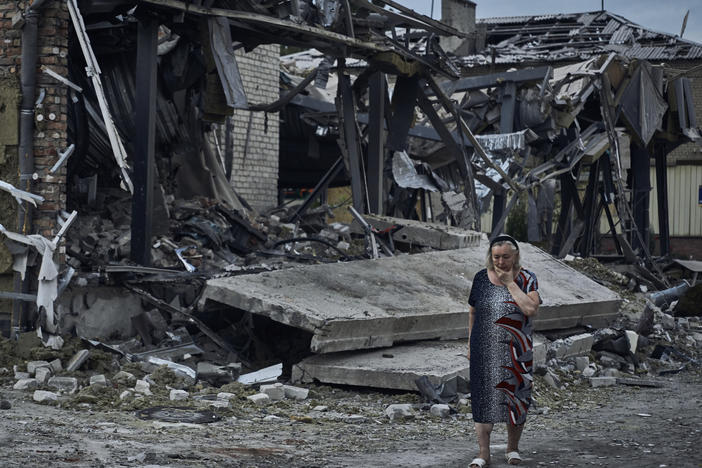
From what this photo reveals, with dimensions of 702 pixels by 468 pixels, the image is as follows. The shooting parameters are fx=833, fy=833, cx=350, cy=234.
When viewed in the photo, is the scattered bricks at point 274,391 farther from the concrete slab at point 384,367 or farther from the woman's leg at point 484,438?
the woman's leg at point 484,438

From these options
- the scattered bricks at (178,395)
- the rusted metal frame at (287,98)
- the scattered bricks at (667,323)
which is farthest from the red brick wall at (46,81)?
the scattered bricks at (667,323)

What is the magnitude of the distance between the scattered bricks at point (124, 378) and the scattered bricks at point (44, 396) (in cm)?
66

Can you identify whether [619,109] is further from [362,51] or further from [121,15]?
[121,15]

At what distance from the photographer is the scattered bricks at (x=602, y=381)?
26.1 feet

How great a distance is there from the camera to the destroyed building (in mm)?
7410

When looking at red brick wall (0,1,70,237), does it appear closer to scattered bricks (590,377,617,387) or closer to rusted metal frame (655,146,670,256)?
scattered bricks (590,377,617,387)

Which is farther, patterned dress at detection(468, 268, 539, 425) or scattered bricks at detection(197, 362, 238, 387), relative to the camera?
scattered bricks at detection(197, 362, 238, 387)

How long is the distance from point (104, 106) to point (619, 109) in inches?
458

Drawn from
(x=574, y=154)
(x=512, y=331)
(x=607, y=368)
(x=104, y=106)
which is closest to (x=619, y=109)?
(x=574, y=154)

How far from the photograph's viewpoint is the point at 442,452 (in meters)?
4.90

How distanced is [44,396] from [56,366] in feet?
2.81

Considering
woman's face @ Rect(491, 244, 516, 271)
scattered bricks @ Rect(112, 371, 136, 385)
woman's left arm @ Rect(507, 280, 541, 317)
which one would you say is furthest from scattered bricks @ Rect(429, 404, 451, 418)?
scattered bricks @ Rect(112, 371, 136, 385)

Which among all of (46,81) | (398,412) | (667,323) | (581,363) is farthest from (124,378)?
(667,323)

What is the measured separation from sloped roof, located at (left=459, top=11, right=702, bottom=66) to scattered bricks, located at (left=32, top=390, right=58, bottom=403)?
72.4 feet
